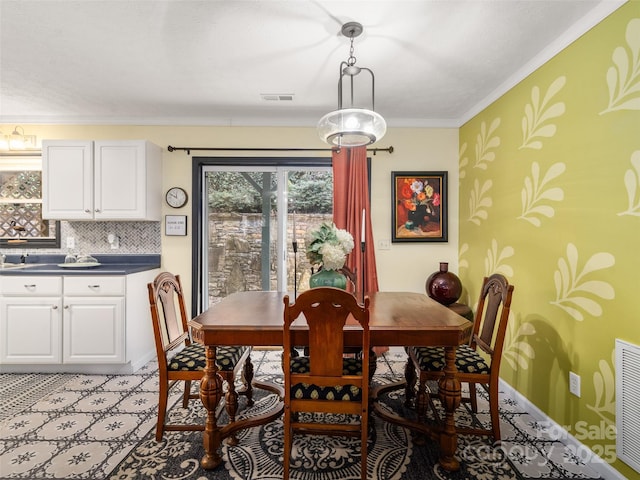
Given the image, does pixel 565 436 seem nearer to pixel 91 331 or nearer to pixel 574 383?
pixel 574 383

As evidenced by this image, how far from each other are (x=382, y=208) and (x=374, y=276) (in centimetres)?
74

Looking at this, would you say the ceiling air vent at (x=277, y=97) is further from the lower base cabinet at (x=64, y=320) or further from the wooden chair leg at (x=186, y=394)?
the wooden chair leg at (x=186, y=394)

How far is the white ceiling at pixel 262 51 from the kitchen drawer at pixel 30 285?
5.29 feet

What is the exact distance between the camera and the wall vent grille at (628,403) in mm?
1490

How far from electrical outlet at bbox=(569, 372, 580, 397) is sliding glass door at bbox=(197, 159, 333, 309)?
241 centimetres

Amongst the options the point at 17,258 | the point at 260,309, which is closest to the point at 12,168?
the point at 17,258

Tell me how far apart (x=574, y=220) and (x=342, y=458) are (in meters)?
1.88

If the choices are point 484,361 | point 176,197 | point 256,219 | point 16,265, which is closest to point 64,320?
point 16,265

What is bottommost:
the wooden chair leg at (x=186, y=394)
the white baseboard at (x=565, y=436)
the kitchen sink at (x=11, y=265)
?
the white baseboard at (x=565, y=436)

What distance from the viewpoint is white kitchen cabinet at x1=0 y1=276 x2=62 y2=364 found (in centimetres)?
281

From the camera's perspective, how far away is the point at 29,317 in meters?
2.82

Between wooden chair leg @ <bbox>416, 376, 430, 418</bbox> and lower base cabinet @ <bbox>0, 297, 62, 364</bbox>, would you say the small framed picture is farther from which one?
wooden chair leg @ <bbox>416, 376, 430, 418</bbox>

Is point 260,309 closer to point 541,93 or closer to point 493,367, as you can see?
point 493,367

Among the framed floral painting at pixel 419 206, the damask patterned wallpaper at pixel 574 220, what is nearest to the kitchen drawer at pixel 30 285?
the framed floral painting at pixel 419 206
